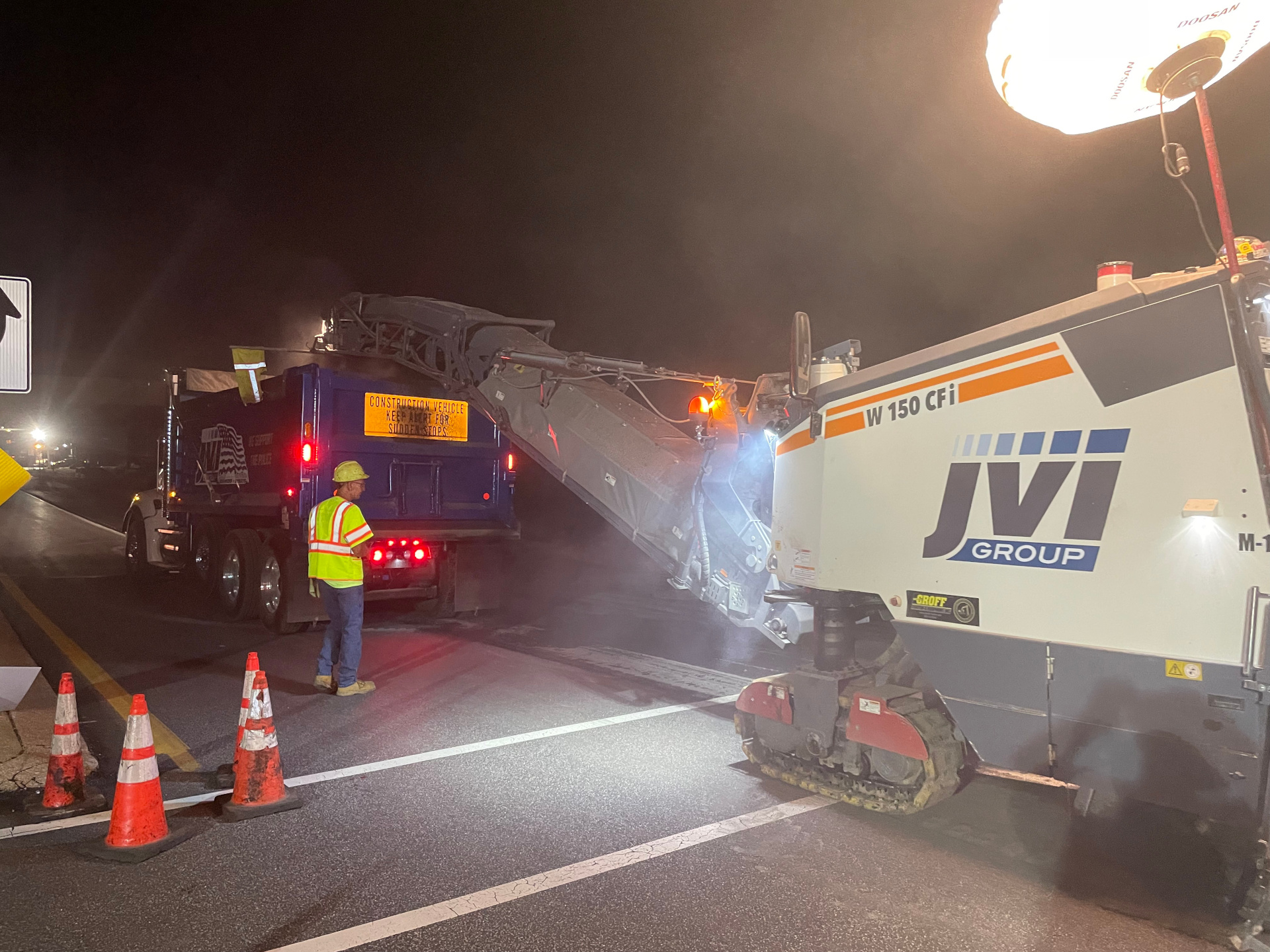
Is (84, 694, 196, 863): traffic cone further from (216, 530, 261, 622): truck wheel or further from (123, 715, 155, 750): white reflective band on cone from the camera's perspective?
(216, 530, 261, 622): truck wheel

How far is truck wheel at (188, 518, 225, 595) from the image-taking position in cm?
1066

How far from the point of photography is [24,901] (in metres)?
3.41

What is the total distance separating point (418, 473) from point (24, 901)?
6433mm

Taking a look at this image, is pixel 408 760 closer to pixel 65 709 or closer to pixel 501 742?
pixel 501 742

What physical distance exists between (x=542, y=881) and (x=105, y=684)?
200 inches

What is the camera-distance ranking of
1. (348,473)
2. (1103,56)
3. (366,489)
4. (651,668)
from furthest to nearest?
(366,489) → (651,668) → (348,473) → (1103,56)

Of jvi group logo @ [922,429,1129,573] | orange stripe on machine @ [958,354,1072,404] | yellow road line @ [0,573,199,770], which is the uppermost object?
orange stripe on machine @ [958,354,1072,404]

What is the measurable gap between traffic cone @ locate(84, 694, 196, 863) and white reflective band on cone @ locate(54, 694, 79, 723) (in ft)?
2.02

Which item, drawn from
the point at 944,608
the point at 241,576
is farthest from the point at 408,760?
the point at 241,576

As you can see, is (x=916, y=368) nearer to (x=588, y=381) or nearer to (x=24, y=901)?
(x=588, y=381)

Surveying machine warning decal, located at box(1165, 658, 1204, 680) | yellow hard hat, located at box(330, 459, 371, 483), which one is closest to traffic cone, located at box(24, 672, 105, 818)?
yellow hard hat, located at box(330, 459, 371, 483)

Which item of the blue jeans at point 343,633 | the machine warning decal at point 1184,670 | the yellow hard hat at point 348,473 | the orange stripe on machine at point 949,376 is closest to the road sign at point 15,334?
the yellow hard hat at point 348,473

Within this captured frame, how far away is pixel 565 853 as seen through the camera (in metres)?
3.89

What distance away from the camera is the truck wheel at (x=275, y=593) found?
914 cm
